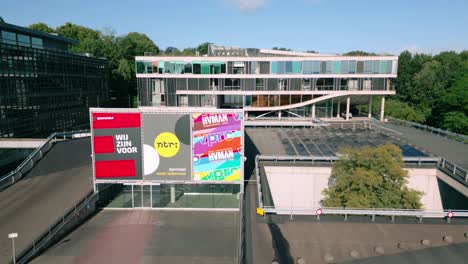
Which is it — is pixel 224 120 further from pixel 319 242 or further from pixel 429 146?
pixel 429 146

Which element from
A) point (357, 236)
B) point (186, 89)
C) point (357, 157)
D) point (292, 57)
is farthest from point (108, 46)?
point (357, 236)

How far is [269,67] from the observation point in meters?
53.0

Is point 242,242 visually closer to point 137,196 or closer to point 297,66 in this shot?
point 137,196

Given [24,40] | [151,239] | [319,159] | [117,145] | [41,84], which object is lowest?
[151,239]

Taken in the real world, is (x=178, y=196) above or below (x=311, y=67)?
below

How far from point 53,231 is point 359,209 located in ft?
51.9

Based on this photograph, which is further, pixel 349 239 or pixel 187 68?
pixel 187 68

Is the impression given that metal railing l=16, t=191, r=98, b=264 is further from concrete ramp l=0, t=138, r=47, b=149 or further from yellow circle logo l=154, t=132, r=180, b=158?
concrete ramp l=0, t=138, r=47, b=149

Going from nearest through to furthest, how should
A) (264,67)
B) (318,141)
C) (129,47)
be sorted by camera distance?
(318,141) → (264,67) → (129,47)

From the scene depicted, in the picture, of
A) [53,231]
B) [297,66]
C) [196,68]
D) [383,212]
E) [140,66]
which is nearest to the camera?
[53,231]

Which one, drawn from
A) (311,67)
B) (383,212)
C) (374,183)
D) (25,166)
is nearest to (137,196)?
(25,166)

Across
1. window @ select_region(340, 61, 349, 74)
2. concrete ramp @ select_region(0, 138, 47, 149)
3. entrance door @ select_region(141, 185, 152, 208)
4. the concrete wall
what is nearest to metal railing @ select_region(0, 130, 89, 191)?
concrete ramp @ select_region(0, 138, 47, 149)

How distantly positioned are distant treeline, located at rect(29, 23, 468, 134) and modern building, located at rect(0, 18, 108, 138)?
16.0 meters

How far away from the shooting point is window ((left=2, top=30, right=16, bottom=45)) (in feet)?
138
